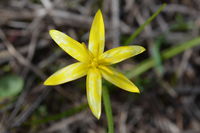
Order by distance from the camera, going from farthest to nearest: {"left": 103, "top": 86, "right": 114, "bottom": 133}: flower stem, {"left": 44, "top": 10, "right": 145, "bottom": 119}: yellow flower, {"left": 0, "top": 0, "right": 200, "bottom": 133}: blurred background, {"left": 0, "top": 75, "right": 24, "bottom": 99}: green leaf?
{"left": 0, "top": 0, "right": 200, "bottom": 133}: blurred background, {"left": 0, "top": 75, "right": 24, "bottom": 99}: green leaf, {"left": 44, "top": 10, "right": 145, "bottom": 119}: yellow flower, {"left": 103, "top": 86, "right": 114, "bottom": 133}: flower stem

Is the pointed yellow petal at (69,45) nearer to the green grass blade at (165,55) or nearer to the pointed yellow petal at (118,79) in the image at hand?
the pointed yellow petal at (118,79)

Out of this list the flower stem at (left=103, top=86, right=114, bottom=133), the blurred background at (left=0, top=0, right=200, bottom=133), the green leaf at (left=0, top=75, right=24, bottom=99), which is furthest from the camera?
the blurred background at (left=0, top=0, right=200, bottom=133)

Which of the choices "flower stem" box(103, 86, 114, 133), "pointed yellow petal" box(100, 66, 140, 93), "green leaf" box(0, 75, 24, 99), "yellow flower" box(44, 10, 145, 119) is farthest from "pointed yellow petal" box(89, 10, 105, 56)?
"green leaf" box(0, 75, 24, 99)

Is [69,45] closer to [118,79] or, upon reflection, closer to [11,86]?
[118,79]

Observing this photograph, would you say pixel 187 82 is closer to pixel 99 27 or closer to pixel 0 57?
pixel 99 27

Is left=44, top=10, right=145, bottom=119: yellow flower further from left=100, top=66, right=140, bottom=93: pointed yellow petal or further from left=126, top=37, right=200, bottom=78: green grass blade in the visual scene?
left=126, top=37, right=200, bottom=78: green grass blade
